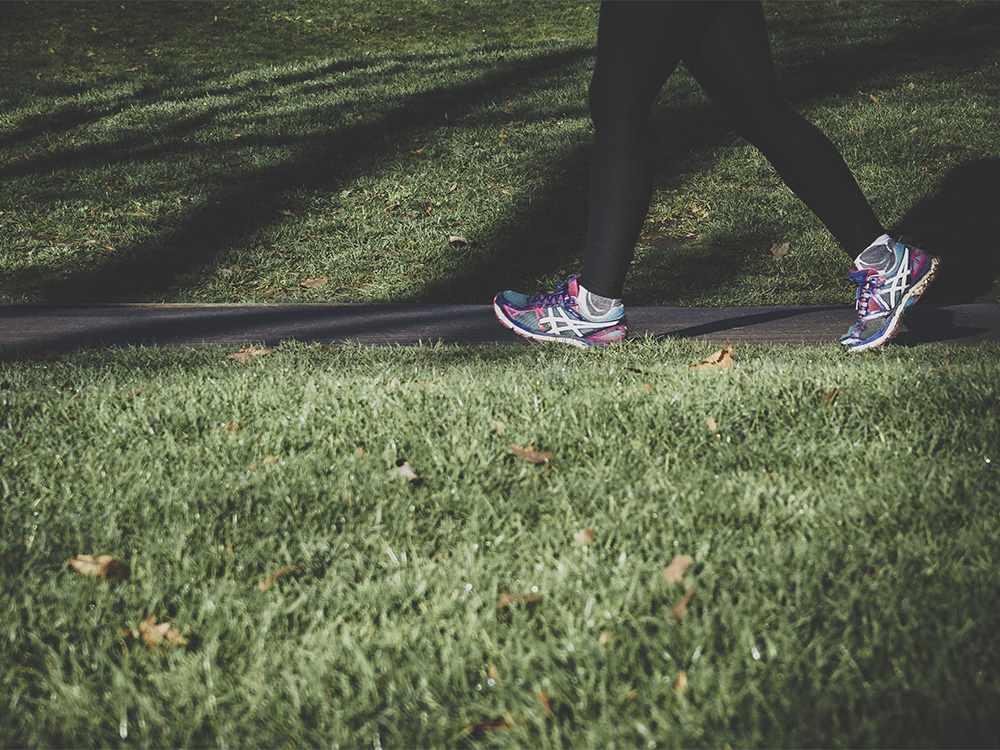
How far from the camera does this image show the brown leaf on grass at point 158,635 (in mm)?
1520

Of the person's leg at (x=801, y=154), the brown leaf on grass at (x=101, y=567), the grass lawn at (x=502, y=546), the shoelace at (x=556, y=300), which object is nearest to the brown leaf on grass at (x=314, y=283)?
the grass lawn at (x=502, y=546)

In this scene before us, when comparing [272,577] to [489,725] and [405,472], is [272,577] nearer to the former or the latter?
[405,472]

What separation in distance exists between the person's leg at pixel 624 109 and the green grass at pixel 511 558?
512mm

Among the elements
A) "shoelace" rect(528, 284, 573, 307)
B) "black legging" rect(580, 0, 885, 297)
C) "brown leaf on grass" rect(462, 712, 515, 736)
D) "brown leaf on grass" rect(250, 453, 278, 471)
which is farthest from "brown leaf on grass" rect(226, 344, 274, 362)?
"brown leaf on grass" rect(462, 712, 515, 736)

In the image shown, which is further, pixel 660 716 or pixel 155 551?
pixel 155 551

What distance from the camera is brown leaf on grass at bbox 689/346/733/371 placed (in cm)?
286

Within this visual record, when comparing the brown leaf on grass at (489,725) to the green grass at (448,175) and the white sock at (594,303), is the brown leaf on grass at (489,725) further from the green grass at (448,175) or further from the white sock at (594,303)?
the green grass at (448,175)

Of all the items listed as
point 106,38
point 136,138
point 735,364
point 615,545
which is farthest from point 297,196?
point 106,38

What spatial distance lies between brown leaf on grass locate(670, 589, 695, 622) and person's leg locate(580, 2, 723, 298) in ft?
5.53

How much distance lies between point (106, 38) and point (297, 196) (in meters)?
9.87

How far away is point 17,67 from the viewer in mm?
12312

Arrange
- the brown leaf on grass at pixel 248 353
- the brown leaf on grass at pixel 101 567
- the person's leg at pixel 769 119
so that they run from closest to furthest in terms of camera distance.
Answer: the brown leaf on grass at pixel 101 567 → the person's leg at pixel 769 119 → the brown leaf on grass at pixel 248 353

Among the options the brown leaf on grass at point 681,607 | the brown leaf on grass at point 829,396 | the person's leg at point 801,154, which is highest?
the person's leg at point 801,154

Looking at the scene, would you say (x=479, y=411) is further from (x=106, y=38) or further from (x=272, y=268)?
(x=106, y=38)
